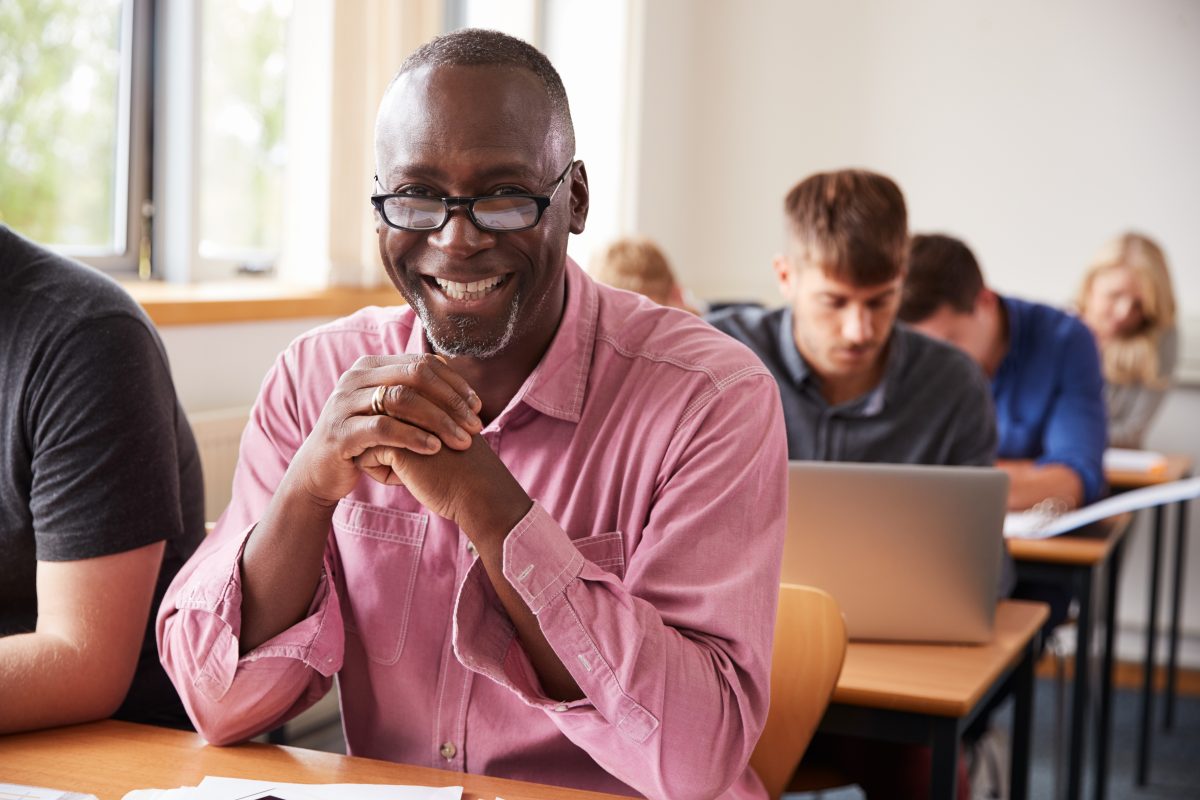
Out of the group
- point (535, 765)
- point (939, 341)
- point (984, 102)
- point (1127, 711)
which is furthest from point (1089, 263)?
point (535, 765)

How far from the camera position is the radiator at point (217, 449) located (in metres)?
2.77

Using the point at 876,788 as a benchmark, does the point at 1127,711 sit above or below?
below

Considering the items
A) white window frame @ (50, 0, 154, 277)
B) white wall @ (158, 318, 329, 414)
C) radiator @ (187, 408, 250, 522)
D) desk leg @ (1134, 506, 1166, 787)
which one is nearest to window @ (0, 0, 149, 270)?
white window frame @ (50, 0, 154, 277)

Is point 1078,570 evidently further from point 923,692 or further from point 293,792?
point 293,792

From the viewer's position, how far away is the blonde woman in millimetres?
4414

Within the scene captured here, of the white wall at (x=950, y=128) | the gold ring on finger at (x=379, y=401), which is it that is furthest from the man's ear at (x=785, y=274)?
the white wall at (x=950, y=128)

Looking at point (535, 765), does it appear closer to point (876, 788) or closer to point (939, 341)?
point (876, 788)

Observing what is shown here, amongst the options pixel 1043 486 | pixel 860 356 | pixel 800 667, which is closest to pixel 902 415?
pixel 860 356

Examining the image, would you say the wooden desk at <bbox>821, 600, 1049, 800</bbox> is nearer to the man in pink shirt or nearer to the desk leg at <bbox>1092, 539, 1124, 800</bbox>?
the man in pink shirt

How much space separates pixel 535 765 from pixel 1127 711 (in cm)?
360

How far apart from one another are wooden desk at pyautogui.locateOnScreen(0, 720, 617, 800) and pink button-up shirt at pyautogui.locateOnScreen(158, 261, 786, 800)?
5 centimetres

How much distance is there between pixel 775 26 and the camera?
210 inches

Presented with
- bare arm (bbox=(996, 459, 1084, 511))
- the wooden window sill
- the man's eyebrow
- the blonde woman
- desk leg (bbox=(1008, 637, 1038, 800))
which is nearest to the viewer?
the man's eyebrow

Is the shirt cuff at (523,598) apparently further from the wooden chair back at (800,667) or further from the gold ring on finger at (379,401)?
the wooden chair back at (800,667)
